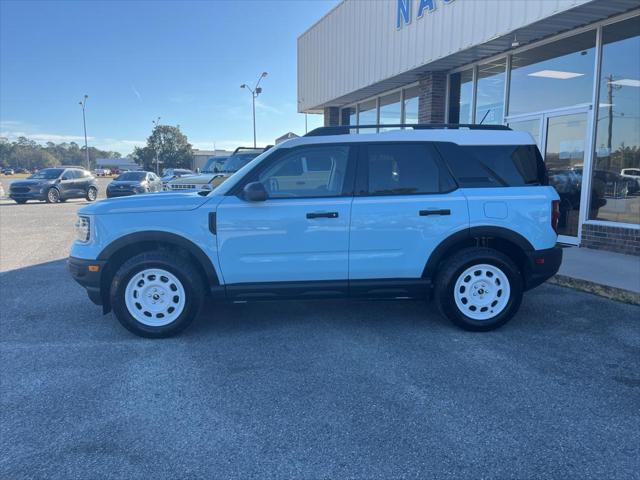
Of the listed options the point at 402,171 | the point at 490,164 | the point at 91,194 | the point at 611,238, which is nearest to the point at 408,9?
the point at 611,238

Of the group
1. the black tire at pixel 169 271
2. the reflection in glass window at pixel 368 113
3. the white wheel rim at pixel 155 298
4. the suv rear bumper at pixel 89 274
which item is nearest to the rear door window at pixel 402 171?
the black tire at pixel 169 271

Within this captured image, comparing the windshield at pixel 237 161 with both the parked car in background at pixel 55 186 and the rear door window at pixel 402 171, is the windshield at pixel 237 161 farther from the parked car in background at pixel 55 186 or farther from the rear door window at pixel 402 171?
the parked car in background at pixel 55 186

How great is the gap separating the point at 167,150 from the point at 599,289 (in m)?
93.2

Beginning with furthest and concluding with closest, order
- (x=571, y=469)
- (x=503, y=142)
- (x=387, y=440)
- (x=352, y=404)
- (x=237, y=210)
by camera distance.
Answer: (x=503, y=142) → (x=237, y=210) → (x=352, y=404) → (x=387, y=440) → (x=571, y=469)

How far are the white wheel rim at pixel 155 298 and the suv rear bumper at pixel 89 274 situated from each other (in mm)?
287

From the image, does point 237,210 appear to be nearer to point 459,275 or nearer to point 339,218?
point 339,218

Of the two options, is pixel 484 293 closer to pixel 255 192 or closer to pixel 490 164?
pixel 490 164

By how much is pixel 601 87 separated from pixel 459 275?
18.8 feet

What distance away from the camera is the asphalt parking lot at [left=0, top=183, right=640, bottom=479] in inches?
103

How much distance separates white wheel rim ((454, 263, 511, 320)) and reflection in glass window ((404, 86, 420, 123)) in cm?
950

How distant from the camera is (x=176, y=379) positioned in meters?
3.63

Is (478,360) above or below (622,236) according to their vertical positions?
below

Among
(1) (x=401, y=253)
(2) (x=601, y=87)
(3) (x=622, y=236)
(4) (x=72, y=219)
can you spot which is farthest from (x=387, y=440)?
(4) (x=72, y=219)

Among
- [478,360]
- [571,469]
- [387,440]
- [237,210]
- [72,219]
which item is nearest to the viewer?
[571,469]
